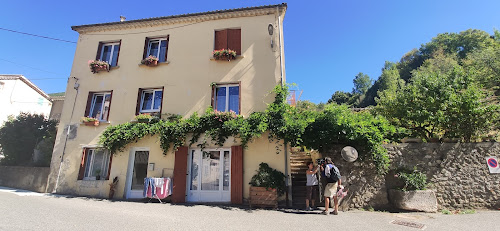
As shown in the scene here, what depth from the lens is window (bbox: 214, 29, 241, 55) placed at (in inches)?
389

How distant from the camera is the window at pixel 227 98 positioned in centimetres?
914

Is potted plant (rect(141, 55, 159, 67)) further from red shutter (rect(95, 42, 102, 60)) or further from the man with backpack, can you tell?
the man with backpack

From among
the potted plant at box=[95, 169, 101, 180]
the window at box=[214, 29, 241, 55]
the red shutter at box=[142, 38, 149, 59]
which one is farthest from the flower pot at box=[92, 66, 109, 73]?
the window at box=[214, 29, 241, 55]

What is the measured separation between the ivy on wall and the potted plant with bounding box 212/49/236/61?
250cm

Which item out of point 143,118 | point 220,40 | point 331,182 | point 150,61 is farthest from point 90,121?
point 331,182

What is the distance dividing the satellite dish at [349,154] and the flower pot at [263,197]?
2654 mm

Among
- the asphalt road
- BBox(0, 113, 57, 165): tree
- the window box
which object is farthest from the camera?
BBox(0, 113, 57, 165): tree

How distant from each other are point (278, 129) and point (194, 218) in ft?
12.6

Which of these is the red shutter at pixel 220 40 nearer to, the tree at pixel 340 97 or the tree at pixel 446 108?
the tree at pixel 446 108

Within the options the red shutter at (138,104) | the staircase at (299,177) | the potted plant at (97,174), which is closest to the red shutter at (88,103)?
the red shutter at (138,104)

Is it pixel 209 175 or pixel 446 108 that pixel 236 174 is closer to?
pixel 209 175

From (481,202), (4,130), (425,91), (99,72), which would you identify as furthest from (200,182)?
(4,130)

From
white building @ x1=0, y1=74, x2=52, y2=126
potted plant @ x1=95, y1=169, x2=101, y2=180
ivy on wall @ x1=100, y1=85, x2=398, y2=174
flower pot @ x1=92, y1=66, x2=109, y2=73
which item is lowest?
potted plant @ x1=95, y1=169, x2=101, y2=180

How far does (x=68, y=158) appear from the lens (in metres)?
9.38
